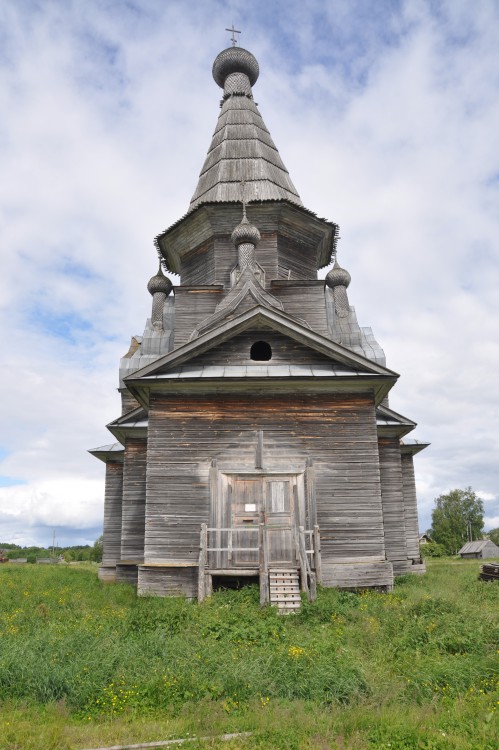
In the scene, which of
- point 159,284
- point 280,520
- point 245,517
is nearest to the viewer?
point 280,520

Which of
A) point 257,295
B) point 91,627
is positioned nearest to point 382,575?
point 91,627

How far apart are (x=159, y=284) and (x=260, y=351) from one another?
355 inches

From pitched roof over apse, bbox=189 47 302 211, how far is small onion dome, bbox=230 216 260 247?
199cm

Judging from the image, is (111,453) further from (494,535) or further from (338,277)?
(494,535)

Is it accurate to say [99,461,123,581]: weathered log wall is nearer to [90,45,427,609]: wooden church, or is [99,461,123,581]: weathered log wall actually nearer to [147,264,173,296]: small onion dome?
[90,45,427,609]: wooden church

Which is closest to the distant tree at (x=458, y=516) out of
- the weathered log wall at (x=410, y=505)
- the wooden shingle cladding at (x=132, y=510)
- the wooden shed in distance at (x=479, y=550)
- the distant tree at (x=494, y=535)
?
the wooden shed in distance at (x=479, y=550)

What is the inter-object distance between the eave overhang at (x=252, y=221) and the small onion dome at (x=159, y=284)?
147 centimetres

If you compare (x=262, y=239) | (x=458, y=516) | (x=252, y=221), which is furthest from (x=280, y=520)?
(x=458, y=516)

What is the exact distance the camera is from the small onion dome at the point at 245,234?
1809 centimetres

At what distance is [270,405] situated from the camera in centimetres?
1359

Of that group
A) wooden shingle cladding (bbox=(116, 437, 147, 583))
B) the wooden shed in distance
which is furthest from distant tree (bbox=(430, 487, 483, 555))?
wooden shingle cladding (bbox=(116, 437, 147, 583))

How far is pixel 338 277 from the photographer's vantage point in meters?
23.1

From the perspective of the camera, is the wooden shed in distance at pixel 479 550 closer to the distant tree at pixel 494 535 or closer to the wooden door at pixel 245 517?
the distant tree at pixel 494 535

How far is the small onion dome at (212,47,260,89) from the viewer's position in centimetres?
2625
